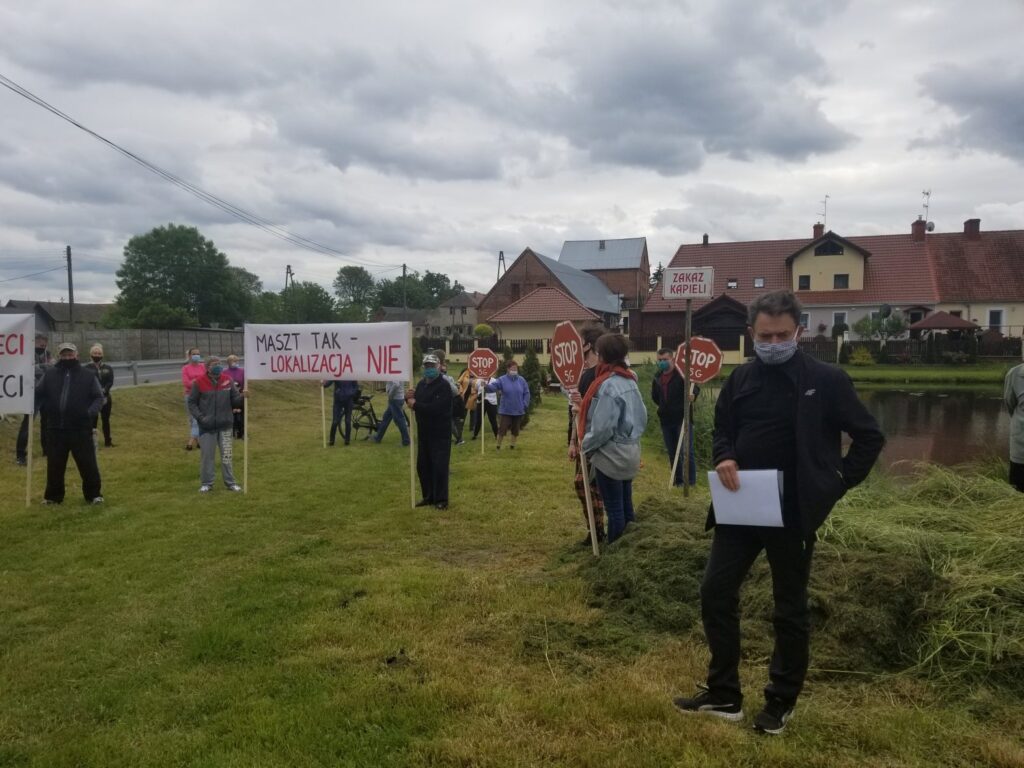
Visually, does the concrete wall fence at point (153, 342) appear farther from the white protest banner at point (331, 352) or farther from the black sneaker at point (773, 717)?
the black sneaker at point (773, 717)

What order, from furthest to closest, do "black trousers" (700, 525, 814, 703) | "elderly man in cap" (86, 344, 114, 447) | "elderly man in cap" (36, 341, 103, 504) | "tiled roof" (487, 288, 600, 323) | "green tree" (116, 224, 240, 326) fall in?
1. "green tree" (116, 224, 240, 326)
2. "tiled roof" (487, 288, 600, 323)
3. "elderly man in cap" (86, 344, 114, 447)
4. "elderly man in cap" (36, 341, 103, 504)
5. "black trousers" (700, 525, 814, 703)

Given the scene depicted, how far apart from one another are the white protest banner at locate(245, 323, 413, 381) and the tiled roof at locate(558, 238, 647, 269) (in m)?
Answer: 66.3

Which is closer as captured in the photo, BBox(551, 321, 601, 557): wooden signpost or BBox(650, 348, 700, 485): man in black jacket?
BBox(551, 321, 601, 557): wooden signpost

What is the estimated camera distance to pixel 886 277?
4909cm

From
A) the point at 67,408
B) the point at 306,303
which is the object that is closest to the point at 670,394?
the point at 67,408

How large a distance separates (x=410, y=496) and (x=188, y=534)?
2882 millimetres

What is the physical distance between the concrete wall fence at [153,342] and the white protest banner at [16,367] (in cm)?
3609

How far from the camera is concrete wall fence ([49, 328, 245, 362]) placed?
45281mm

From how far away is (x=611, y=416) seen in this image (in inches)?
241

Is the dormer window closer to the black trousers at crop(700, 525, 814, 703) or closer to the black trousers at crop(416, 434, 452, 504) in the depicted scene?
the black trousers at crop(416, 434, 452, 504)

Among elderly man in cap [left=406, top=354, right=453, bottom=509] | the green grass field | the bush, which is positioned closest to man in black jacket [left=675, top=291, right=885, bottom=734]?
the green grass field

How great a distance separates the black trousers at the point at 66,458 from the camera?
9.04m

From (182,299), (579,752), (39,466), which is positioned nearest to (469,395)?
(39,466)

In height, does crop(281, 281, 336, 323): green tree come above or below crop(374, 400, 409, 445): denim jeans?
above
